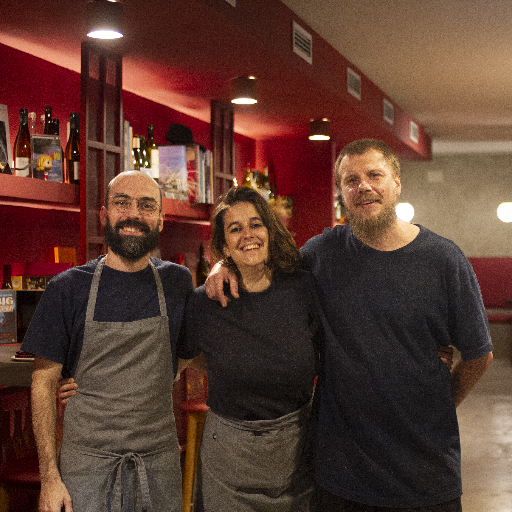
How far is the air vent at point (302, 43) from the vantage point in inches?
148

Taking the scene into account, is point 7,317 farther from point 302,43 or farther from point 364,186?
point 302,43

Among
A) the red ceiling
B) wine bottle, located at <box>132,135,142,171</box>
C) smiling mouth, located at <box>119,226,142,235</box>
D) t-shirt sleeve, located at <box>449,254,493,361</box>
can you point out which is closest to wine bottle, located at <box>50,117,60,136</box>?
the red ceiling

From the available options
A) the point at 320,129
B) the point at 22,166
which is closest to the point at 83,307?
the point at 22,166

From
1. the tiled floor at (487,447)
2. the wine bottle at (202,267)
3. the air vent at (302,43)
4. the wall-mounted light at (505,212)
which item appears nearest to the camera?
the tiled floor at (487,447)

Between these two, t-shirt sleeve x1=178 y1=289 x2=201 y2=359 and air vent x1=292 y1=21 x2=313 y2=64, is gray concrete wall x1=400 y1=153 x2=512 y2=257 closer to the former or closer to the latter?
air vent x1=292 y1=21 x2=313 y2=64

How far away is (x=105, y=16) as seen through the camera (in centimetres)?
250

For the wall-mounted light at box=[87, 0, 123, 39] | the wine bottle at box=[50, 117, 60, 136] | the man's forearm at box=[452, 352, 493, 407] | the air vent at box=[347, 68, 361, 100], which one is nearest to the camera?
the man's forearm at box=[452, 352, 493, 407]

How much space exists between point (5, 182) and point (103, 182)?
0.59 meters

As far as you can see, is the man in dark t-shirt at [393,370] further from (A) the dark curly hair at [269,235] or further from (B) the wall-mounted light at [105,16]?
(B) the wall-mounted light at [105,16]

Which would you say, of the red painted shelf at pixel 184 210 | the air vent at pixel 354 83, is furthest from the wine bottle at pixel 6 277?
the air vent at pixel 354 83

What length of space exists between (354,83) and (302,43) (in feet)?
3.89

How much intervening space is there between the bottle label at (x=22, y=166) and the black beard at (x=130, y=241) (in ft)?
4.34

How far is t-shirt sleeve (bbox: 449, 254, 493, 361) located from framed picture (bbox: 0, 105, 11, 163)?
211cm

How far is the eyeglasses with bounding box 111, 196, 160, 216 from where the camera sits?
183 cm
